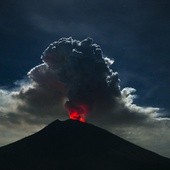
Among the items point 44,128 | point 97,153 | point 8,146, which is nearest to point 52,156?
point 97,153

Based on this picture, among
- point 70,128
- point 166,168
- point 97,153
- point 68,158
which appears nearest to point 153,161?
point 166,168

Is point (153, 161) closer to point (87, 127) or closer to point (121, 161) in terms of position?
point (121, 161)

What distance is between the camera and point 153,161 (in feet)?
394

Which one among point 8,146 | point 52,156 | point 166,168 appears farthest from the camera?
point 8,146

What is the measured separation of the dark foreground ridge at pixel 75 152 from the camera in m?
109

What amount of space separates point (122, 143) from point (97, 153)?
2182cm

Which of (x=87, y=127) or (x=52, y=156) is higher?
(x=87, y=127)

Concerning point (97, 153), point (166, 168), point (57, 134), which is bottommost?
point (166, 168)

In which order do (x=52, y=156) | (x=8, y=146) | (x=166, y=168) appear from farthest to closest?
(x=8, y=146) → (x=52, y=156) → (x=166, y=168)

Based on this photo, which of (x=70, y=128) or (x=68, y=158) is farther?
(x=70, y=128)

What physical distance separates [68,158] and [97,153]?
13306 mm

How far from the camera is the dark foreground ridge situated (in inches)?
4289

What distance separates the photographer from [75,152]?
124 metres

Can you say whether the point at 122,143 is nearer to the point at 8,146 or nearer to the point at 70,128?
the point at 70,128
